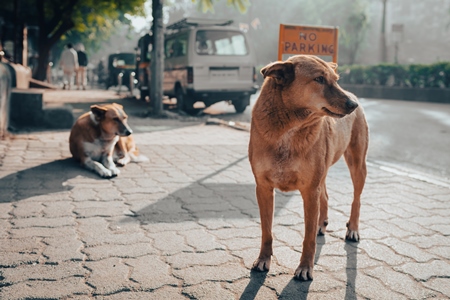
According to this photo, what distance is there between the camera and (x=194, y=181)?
5820 mm

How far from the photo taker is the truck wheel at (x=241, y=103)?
14.3m

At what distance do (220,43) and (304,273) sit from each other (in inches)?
441

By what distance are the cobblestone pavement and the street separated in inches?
46.4

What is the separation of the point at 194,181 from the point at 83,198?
143 cm

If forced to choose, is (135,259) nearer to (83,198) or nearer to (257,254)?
(257,254)

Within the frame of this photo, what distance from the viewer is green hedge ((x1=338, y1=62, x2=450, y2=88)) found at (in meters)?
21.4

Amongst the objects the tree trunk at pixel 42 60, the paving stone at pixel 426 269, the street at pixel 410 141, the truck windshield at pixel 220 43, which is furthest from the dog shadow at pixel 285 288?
the tree trunk at pixel 42 60

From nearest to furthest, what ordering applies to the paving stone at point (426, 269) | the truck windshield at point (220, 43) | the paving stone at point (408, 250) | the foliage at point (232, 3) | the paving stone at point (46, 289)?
1. the paving stone at point (46, 289)
2. the paving stone at point (426, 269)
3. the paving stone at point (408, 250)
4. the foliage at point (232, 3)
5. the truck windshield at point (220, 43)

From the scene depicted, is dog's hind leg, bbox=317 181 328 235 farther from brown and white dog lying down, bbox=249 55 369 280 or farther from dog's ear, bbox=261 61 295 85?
dog's ear, bbox=261 61 295 85

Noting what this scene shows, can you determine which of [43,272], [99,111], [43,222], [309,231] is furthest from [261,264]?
[99,111]

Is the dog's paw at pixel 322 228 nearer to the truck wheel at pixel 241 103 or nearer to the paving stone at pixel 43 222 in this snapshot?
the paving stone at pixel 43 222

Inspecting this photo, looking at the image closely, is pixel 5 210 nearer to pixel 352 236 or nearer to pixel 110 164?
pixel 110 164

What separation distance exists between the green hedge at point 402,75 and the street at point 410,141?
604 cm

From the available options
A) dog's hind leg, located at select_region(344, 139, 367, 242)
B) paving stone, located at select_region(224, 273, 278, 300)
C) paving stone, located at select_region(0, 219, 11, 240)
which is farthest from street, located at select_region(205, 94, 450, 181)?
paving stone, located at select_region(0, 219, 11, 240)
